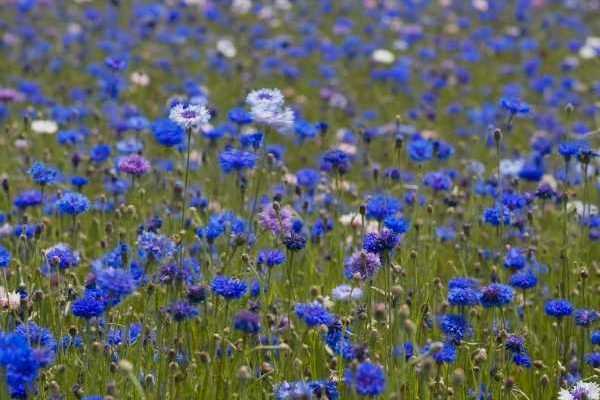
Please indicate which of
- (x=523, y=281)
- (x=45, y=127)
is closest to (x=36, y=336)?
(x=523, y=281)

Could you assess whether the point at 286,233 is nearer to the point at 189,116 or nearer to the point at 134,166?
the point at 189,116

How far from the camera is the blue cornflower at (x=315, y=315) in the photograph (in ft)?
9.55

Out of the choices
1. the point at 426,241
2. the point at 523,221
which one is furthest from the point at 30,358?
the point at 523,221

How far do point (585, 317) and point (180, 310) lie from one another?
1429 millimetres

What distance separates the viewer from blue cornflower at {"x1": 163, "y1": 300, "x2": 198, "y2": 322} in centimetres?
292

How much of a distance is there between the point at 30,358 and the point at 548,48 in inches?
327

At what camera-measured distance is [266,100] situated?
11.0ft

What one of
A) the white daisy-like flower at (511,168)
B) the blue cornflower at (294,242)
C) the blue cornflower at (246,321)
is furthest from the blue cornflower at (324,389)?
the white daisy-like flower at (511,168)

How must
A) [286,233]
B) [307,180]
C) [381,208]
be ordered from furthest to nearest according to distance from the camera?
[307,180]
[381,208]
[286,233]

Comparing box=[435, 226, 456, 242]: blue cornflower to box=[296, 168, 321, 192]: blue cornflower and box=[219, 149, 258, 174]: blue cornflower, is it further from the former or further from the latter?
box=[219, 149, 258, 174]: blue cornflower

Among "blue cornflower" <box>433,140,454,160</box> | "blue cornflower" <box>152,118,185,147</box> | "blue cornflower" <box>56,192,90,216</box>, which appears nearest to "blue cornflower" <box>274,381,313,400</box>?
"blue cornflower" <box>56,192,90,216</box>

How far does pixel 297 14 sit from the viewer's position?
10984mm

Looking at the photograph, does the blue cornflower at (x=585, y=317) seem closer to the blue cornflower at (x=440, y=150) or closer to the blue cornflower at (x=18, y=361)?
the blue cornflower at (x=440, y=150)

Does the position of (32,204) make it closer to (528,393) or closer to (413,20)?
(528,393)
